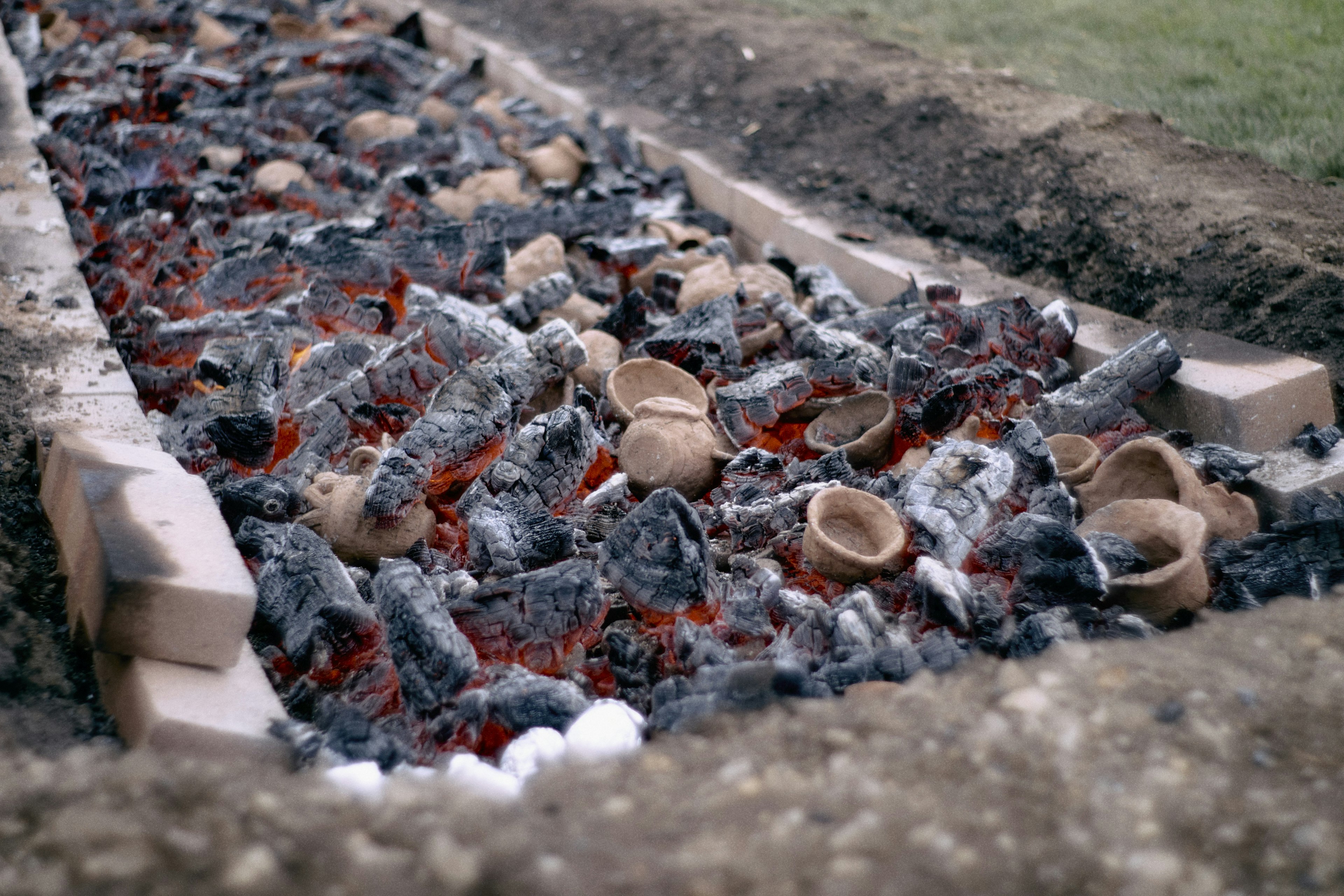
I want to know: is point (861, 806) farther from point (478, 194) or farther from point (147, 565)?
point (478, 194)

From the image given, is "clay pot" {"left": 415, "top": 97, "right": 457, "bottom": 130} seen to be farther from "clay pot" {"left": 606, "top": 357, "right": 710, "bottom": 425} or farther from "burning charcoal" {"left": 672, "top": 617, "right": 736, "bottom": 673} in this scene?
"burning charcoal" {"left": 672, "top": 617, "right": 736, "bottom": 673}

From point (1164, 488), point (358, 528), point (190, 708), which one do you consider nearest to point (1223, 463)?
point (1164, 488)

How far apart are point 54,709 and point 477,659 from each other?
72 cm

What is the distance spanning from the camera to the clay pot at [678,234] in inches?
158

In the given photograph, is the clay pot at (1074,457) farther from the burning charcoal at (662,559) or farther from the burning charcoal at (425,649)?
the burning charcoal at (425,649)

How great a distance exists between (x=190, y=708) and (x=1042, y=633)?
Result: 5.07 feet

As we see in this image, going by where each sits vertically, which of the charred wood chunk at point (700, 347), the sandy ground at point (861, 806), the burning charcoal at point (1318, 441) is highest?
the sandy ground at point (861, 806)

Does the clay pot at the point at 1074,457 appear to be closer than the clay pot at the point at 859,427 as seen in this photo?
Yes

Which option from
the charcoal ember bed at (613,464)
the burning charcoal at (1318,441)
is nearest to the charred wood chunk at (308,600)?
the charcoal ember bed at (613,464)

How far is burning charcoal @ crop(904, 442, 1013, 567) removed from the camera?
6.86 ft

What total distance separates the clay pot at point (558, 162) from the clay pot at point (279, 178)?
3.57 ft

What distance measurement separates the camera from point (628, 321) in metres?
3.15

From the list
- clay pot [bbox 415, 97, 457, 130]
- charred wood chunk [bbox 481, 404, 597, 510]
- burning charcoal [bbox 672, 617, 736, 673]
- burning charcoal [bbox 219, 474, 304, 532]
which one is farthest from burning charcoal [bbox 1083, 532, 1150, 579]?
clay pot [bbox 415, 97, 457, 130]

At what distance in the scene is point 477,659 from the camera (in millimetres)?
1873
